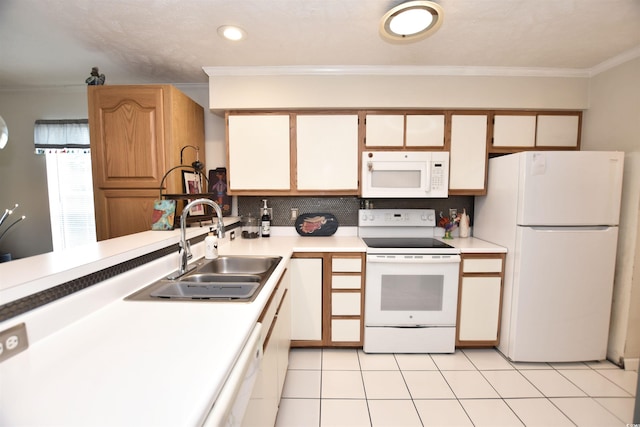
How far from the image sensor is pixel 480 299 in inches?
84.7

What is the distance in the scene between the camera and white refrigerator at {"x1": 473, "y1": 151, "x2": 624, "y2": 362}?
6.24 feet

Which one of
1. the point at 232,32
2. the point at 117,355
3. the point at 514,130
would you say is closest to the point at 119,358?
the point at 117,355

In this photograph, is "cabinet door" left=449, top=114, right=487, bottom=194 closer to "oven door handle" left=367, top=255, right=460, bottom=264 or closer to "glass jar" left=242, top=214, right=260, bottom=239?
→ "oven door handle" left=367, top=255, right=460, bottom=264

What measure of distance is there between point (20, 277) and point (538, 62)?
10.5 feet

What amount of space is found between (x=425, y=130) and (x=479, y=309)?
154 cm

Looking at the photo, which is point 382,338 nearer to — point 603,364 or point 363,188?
point 363,188

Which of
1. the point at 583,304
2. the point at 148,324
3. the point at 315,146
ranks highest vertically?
the point at 315,146

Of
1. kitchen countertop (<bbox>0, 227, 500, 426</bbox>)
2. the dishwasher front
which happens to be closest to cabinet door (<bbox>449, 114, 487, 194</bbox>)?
kitchen countertop (<bbox>0, 227, 500, 426</bbox>)

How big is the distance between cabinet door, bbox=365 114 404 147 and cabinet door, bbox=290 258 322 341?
3.68 feet

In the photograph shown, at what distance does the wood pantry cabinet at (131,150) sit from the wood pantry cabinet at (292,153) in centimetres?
47

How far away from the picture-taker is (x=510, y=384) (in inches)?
72.4

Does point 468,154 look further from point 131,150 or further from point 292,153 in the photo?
point 131,150

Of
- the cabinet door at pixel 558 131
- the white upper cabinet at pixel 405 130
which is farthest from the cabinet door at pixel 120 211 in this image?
the cabinet door at pixel 558 131

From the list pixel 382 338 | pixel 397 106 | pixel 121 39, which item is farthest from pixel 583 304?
pixel 121 39
